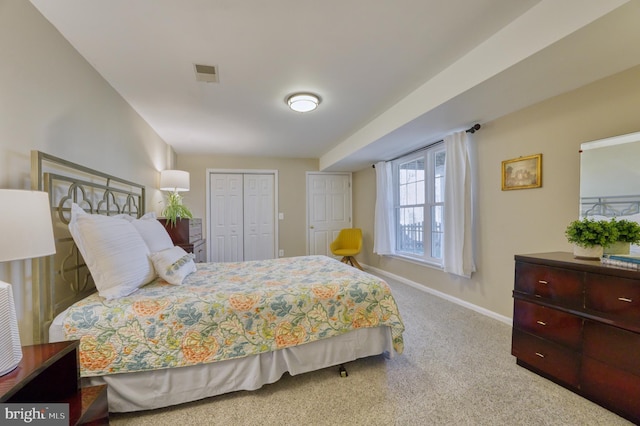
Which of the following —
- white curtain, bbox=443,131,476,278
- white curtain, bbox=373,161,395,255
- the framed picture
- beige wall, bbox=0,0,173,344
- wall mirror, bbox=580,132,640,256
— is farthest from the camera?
white curtain, bbox=373,161,395,255

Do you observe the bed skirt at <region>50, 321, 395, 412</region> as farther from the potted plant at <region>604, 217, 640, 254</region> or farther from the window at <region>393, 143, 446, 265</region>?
the window at <region>393, 143, 446, 265</region>

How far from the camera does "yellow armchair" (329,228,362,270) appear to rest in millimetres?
4754

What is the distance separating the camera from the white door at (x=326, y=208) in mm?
5516

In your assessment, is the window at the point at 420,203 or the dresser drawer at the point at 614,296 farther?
the window at the point at 420,203

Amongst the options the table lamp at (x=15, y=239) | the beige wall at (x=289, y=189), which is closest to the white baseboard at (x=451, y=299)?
the beige wall at (x=289, y=189)

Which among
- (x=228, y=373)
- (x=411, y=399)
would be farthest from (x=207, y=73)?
(x=411, y=399)

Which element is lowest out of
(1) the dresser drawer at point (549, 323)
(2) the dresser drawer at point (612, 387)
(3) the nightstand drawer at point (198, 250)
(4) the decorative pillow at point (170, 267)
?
(2) the dresser drawer at point (612, 387)

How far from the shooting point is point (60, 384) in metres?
1.08

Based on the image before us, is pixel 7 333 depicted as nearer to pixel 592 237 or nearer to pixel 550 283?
pixel 550 283

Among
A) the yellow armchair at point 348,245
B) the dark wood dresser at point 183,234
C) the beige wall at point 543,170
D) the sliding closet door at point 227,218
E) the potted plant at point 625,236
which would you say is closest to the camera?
the potted plant at point 625,236

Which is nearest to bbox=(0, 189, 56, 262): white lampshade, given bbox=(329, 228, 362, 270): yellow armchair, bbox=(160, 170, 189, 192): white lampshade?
bbox=(160, 170, 189, 192): white lampshade

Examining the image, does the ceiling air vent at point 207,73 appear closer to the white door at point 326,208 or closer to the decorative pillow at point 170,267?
the decorative pillow at point 170,267

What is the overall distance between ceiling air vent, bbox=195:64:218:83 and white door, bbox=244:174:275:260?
305 cm

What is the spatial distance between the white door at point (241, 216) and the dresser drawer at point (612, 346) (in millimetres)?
4543
